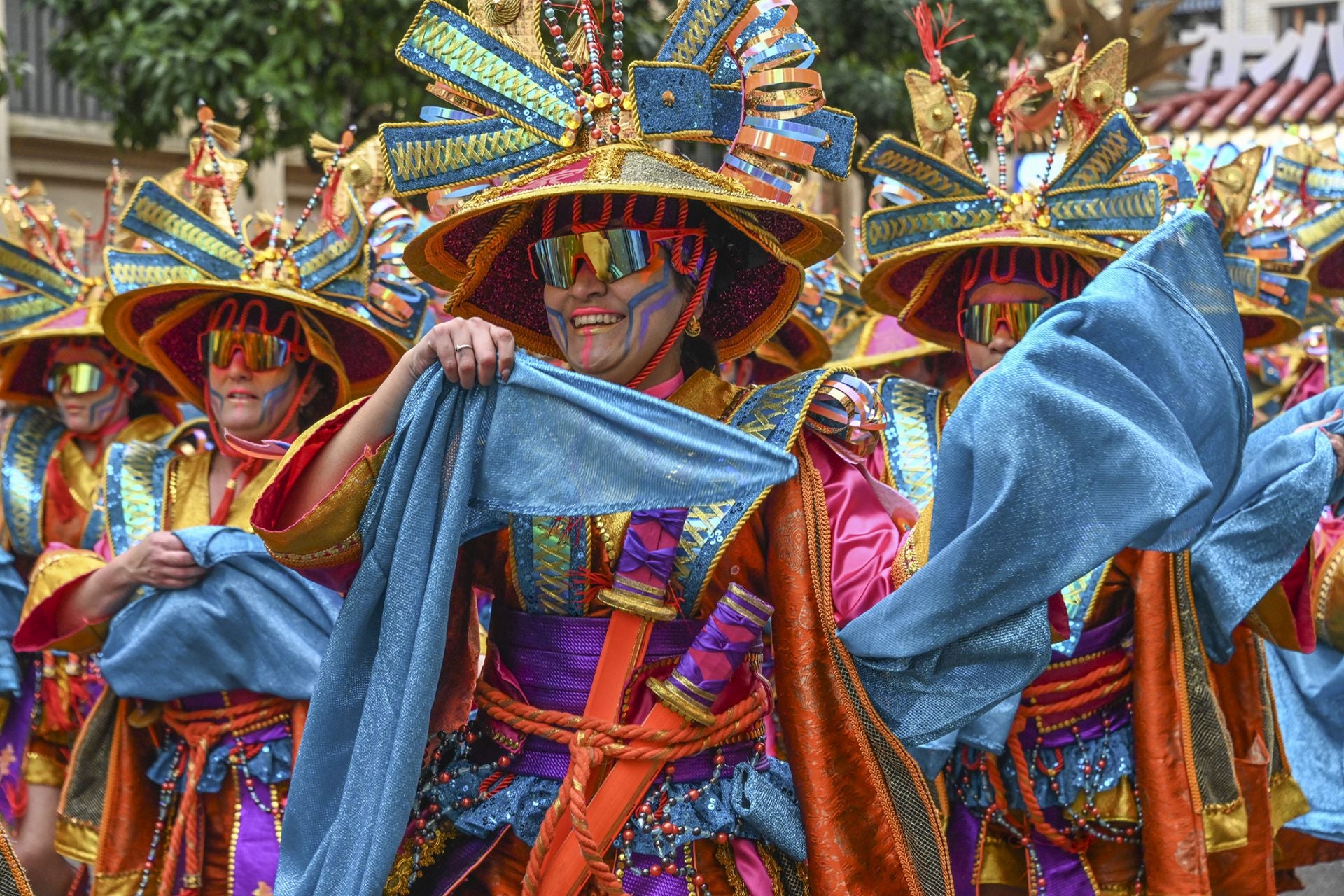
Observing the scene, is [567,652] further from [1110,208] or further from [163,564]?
[1110,208]

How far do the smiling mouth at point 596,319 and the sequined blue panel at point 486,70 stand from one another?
33cm

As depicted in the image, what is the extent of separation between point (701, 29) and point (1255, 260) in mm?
3195

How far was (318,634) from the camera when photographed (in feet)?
14.3

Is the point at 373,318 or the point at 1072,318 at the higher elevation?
the point at 1072,318

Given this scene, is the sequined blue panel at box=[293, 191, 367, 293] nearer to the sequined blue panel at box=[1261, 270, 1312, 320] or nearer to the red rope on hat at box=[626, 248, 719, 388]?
the red rope on hat at box=[626, 248, 719, 388]

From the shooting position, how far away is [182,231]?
4855mm

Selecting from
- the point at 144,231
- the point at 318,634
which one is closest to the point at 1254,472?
the point at 318,634

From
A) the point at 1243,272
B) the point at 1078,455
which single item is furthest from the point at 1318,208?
the point at 1078,455

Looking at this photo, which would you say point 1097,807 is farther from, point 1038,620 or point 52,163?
point 52,163

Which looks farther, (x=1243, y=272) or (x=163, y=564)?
(x=1243, y=272)

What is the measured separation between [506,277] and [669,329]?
43cm

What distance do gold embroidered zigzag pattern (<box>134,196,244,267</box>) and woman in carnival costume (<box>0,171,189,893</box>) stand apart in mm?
1077

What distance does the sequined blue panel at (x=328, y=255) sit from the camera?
4.84m

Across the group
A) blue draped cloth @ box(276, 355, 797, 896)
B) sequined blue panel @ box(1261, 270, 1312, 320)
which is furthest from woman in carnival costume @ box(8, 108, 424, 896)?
sequined blue panel @ box(1261, 270, 1312, 320)
